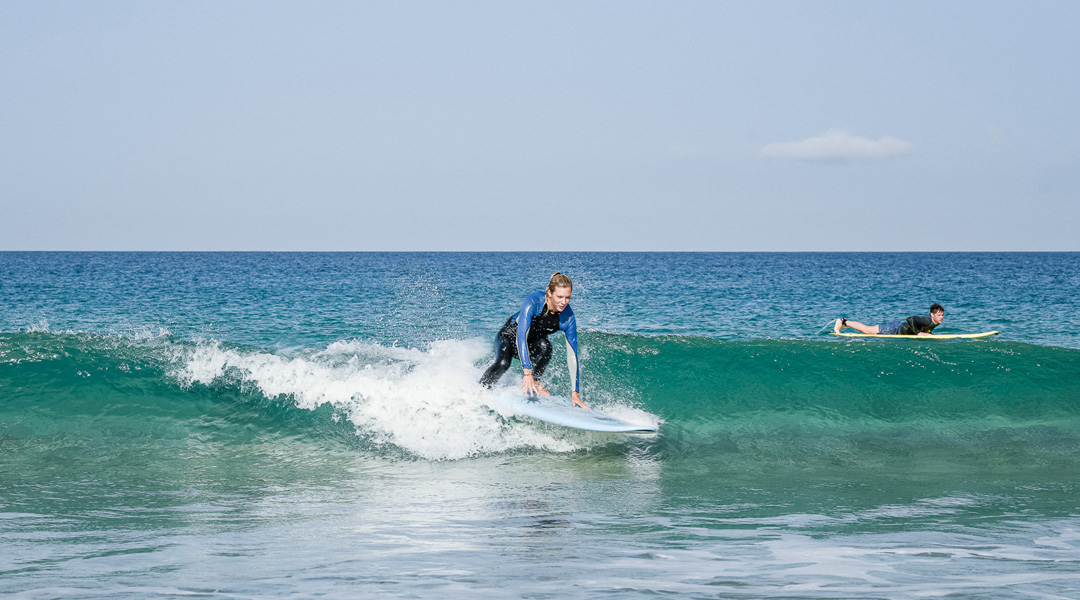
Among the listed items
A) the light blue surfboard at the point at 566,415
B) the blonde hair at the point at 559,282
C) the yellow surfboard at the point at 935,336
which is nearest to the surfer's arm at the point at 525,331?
the blonde hair at the point at 559,282

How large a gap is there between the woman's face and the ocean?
5.52 ft

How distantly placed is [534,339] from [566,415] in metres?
0.94

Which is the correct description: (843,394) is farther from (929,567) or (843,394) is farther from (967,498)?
(929,567)

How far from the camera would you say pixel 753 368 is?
13492 millimetres

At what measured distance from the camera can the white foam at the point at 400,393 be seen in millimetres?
9680

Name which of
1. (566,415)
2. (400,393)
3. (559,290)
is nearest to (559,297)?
(559,290)

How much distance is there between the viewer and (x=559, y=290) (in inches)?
336

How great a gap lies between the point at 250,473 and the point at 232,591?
4.11 meters

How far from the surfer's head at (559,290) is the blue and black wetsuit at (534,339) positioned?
10.4 inches

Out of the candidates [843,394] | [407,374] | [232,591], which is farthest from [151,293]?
[232,591]

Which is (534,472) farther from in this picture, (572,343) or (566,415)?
(572,343)

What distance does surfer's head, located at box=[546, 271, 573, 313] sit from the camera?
8.53 m

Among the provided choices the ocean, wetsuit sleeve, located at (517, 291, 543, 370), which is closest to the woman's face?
wetsuit sleeve, located at (517, 291, 543, 370)

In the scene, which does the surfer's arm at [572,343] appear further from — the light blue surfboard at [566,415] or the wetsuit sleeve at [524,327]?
the wetsuit sleeve at [524,327]
